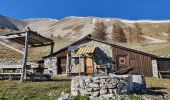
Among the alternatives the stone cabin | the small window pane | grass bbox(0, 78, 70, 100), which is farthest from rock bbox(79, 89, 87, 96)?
the small window pane

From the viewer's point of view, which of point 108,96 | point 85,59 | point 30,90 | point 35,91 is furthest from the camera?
point 85,59

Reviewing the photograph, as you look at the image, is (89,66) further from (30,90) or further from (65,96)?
(65,96)

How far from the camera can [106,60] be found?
31938 mm

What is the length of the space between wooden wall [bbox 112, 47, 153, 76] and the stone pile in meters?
17.9

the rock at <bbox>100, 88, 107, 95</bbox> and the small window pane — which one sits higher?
the small window pane

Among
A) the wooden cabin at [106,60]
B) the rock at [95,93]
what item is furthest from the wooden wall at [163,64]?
the rock at [95,93]

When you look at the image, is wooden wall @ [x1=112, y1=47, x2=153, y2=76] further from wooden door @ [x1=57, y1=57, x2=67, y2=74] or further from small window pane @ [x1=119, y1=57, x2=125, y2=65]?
wooden door @ [x1=57, y1=57, x2=67, y2=74]

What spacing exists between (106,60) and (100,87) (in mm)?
18398

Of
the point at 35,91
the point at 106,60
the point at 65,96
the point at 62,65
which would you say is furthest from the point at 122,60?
the point at 65,96

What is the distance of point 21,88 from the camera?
14961 mm

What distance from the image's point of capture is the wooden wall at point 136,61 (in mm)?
31266

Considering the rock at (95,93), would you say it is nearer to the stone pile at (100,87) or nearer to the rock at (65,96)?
the stone pile at (100,87)

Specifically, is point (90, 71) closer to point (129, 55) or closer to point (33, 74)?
point (129, 55)

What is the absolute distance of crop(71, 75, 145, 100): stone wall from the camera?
44.3ft
